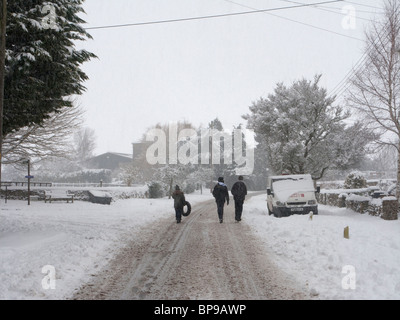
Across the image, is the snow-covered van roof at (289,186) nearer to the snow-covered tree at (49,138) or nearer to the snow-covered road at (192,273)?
the snow-covered road at (192,273)

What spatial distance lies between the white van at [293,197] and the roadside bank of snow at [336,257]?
8.22 feet

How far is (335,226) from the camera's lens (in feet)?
32.9

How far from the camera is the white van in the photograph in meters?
13.5

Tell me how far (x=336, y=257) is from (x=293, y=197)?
7.47 meters

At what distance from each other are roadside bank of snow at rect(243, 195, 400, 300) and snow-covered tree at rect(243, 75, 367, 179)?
1065cm

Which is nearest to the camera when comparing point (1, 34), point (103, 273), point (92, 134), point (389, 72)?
point (103, 273)

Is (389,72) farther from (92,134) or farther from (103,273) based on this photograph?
(92,134)

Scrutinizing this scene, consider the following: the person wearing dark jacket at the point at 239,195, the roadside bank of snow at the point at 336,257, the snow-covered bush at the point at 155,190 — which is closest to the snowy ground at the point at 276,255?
the roadside bank of snow at the point at 336,257

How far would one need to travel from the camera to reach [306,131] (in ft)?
69.3

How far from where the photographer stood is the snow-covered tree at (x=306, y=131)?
20766 mm

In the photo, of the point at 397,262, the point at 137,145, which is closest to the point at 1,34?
the point at 397,262

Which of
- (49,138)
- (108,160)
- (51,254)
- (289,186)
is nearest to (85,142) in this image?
(108,160)

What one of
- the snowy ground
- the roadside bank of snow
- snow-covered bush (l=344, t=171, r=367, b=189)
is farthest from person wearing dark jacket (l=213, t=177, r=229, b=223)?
snow-covered bush (l=344, t=171, r=367, b=189)

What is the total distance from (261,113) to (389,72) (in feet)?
30.5
